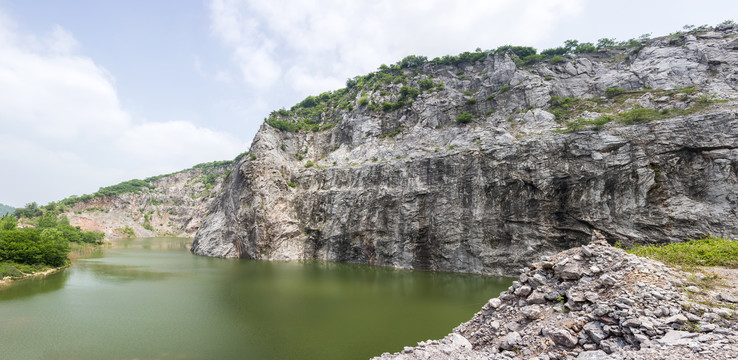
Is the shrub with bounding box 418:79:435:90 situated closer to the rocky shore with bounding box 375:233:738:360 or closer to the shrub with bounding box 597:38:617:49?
the shrub with bounding box 597:38:617:49

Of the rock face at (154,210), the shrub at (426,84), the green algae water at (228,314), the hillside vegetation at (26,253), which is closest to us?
the green algae water at (228,314)

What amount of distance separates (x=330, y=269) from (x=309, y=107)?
157 feet

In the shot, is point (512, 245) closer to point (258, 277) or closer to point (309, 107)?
point (258, 277)

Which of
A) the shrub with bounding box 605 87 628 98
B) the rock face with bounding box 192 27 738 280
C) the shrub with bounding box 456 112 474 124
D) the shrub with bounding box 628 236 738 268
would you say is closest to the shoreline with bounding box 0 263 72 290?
the rock face with bounding box 192 27 738 280

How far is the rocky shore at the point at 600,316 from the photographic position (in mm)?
6148

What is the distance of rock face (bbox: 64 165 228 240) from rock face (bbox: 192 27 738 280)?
53895 millimetres

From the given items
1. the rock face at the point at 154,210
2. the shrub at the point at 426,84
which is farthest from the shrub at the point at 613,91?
the rock face at the point at 154,210

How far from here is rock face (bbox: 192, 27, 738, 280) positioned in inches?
1034

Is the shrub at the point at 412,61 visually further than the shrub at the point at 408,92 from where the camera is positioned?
Yes

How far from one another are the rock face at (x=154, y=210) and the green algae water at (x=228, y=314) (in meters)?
73.8

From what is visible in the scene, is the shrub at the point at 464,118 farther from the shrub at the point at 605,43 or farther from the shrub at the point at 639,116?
the shrub at the point at 605,43

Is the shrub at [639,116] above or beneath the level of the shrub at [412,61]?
beneath

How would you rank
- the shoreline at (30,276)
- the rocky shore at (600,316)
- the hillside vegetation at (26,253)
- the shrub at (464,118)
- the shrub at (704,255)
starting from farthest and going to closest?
the shrub at (464,118), the hillside vegetation at (26,253), the shoreline at (30,276), the shrub at (704,255), the rocky shore at (600,316)

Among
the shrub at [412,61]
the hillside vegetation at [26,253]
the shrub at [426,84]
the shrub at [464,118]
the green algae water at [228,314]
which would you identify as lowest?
the green algae water at [228,314]
